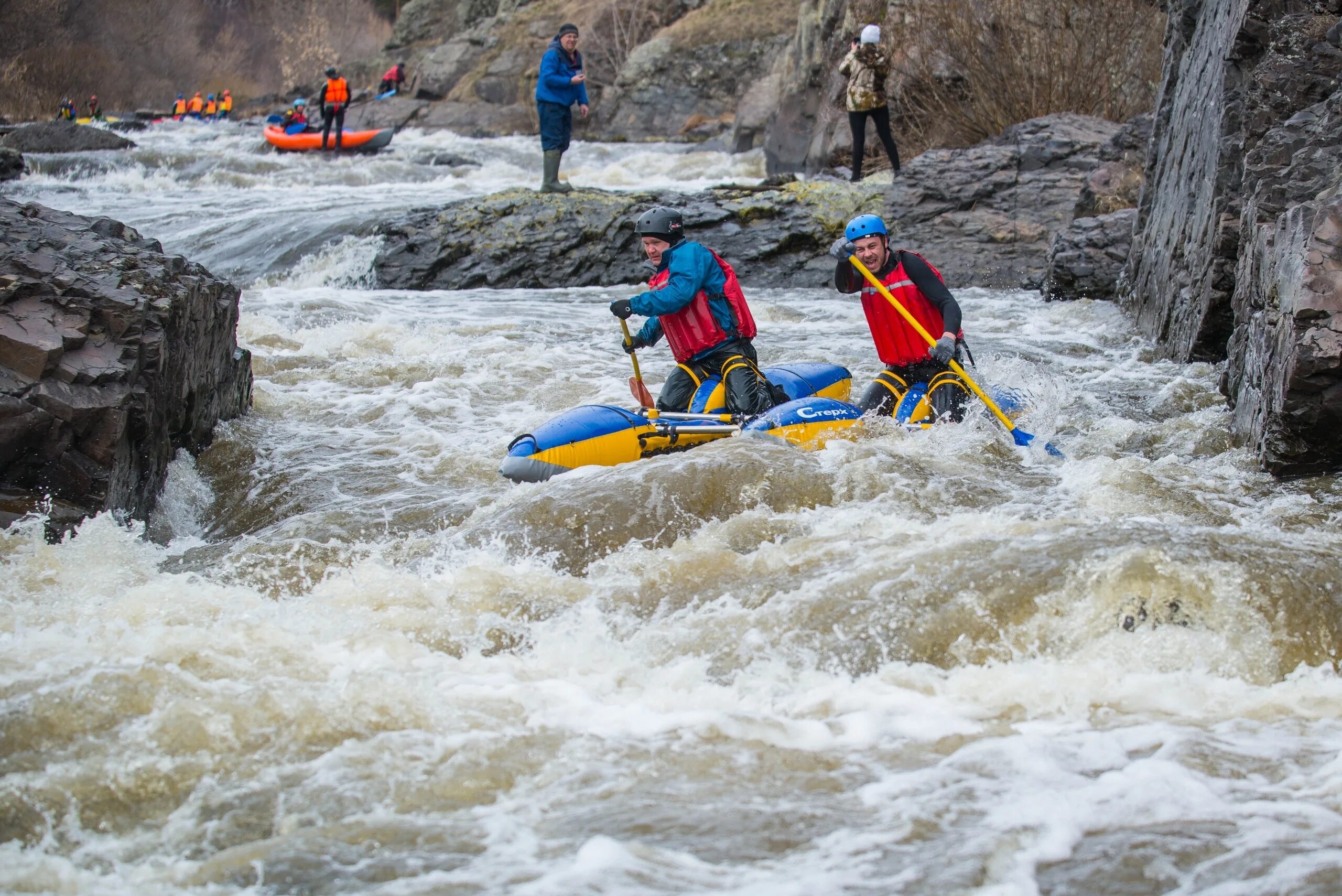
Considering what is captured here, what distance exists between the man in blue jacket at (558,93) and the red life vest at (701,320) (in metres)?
5.76

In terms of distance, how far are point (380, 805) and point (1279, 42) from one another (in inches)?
263

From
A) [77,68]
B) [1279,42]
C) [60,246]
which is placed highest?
[77,68]

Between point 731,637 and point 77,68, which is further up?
point 77,68

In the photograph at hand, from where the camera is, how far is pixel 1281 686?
330cm

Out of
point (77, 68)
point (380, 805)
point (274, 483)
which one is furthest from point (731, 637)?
point (77, 68)

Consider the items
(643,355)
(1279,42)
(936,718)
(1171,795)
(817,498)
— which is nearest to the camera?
(1171,795)

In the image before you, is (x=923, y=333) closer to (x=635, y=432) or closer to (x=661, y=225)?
(x=661, y=225)

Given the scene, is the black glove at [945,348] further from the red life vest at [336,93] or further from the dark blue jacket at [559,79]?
the red life vest at [336,93]

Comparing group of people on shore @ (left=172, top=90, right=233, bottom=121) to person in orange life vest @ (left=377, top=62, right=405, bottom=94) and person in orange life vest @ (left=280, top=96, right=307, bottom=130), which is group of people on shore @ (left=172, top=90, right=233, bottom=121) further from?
person in orange life vest @ (left=280, top=96, right=307, bottom=130)

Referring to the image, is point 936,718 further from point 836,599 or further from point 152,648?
point 152,648

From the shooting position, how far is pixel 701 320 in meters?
6.38

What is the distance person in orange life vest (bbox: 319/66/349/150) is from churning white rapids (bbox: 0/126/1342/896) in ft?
57.4

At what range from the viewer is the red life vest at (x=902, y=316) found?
6.36 metres

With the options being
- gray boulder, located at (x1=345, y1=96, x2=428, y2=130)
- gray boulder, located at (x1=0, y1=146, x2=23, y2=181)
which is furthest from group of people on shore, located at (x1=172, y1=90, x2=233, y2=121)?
gray boulder, located at (x1=0, y1=146, x2=23, y2=181)
